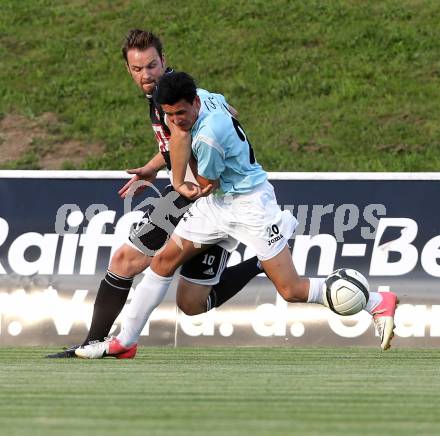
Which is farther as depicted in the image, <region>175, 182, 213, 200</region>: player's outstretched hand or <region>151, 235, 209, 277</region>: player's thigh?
<region>151, 235, 209, 277</region>: player's thigh

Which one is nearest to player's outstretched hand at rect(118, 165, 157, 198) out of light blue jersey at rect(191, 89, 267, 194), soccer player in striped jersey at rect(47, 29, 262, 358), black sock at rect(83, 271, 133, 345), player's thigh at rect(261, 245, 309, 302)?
soccer player in striped jersey at rect(47, 29, 262, 358)

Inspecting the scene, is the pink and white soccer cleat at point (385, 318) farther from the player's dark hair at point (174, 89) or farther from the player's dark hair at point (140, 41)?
the player's dark hair at point (140, 41)

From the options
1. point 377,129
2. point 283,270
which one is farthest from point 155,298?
point 377,129

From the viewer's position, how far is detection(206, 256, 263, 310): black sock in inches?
327

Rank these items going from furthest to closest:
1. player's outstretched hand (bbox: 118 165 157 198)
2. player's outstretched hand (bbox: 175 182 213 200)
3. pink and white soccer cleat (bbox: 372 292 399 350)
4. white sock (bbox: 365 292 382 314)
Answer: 1. player's outstretched hand (bbox: 118 165 157 198)
2. white sock (bbox: 365 292 382 314)
3. pink and white soccer cleat (bbox: 372 292 399 350)
4. player's outstretched hand (bbox: 175 182 213 200)

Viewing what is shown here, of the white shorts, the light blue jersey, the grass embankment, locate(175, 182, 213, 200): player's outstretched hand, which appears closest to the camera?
locate(175, 182, 213, 200): player's outstretched hand

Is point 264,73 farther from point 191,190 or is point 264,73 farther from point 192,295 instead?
point 191,190

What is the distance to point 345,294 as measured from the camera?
7.65 metres

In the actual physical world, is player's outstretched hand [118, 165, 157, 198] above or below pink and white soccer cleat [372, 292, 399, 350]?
above

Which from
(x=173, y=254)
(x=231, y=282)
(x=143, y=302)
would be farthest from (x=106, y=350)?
(x=231, y=282)

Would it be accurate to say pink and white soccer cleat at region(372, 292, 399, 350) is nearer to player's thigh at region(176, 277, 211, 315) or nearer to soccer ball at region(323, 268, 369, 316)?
soccer ball at region(323, 268, 369, 316)

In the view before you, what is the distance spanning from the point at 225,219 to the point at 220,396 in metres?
2.44

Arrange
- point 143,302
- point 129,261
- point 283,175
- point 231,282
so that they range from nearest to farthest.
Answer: point 143,302 → point 129,261 → point 231,282 → point 283,175

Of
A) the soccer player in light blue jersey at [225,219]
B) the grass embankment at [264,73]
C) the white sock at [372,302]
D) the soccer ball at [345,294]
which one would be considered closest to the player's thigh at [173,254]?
the soccer player in light blue jersey at [225,219]
